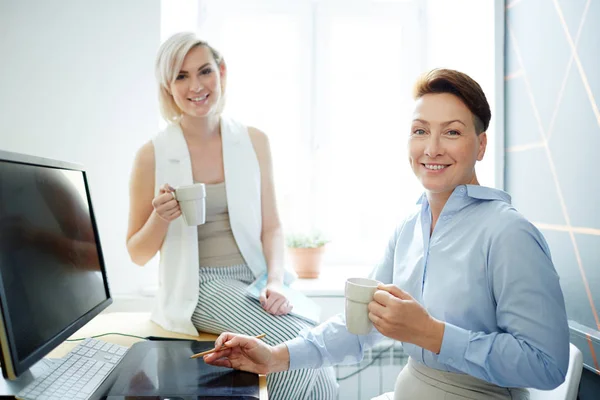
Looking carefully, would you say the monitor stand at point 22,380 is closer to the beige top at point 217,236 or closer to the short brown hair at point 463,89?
the beige top at point 217,236

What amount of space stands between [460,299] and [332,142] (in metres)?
1.91

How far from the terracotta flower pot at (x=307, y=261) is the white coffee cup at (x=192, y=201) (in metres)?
1.12

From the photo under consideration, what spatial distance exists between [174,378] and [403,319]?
45cm

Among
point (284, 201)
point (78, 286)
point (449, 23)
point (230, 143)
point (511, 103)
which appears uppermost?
point (449, 23)

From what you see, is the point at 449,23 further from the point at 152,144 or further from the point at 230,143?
the point at 152,144

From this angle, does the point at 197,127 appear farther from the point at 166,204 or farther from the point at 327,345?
the point at 327,345

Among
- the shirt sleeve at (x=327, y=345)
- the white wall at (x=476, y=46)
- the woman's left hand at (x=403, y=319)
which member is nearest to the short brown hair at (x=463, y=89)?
the woman's left hand at (x=403, y=319)

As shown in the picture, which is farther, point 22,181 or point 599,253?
point 599,253

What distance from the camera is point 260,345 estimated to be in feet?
3.52

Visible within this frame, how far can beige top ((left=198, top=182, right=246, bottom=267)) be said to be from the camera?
5.64 ft

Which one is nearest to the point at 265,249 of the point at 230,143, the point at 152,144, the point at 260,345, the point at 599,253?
the point at 230,143

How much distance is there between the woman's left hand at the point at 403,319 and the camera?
91 cm

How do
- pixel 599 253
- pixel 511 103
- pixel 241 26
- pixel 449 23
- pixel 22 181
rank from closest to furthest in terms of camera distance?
pixel 22 181
pixel 599 253
pixel 511 103
pixel 449 23
pixel 241 26

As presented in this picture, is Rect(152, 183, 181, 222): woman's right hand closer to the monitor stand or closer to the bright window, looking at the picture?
the monitor stand
